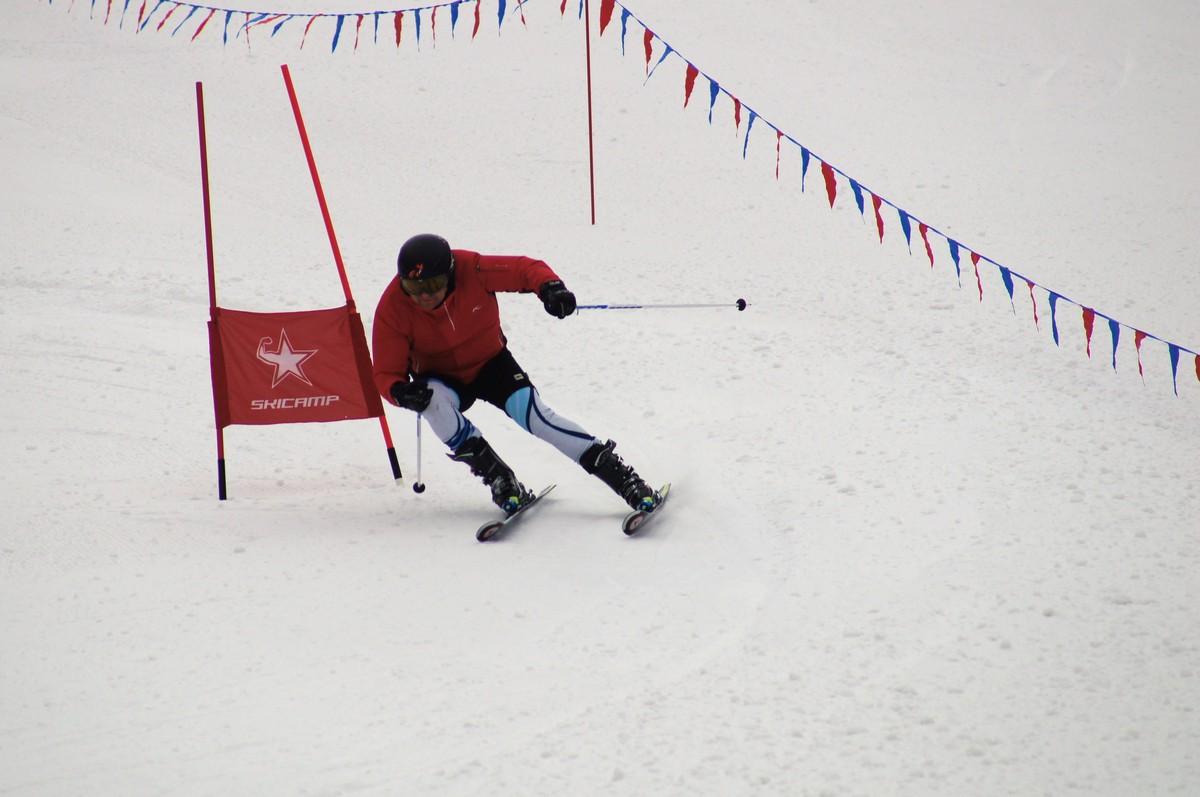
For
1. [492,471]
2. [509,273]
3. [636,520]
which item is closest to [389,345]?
[509,273]

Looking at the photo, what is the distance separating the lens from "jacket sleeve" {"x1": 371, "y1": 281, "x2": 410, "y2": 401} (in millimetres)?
5223

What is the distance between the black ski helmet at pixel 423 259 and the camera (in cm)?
499

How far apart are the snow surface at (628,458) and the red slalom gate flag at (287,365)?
476 millimetres

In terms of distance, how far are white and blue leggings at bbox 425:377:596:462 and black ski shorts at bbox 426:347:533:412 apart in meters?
0.03

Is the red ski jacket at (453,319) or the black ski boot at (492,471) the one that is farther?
the black ski boot at (492,471)

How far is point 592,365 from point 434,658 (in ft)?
10.6

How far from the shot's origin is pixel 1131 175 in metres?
10.4

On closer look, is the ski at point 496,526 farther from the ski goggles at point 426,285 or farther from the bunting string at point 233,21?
the bunting string at point 233,21

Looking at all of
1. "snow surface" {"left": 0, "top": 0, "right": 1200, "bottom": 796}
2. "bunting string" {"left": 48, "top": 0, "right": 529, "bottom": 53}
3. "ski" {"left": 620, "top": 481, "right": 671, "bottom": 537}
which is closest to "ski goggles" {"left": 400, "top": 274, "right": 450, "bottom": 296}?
"snow surface" {"left": 0, "top": 0, "right": 1200, "bottom": 796}

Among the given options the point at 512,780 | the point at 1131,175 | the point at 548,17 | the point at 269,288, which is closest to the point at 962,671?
the point at 512,780

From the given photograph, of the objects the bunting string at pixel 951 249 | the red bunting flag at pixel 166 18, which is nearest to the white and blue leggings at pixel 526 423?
the bunting string at pixel 951 249

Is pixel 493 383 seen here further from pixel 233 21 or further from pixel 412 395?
pixel 233 21

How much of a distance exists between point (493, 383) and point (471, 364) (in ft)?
0.45

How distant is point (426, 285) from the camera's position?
16.6 feet
